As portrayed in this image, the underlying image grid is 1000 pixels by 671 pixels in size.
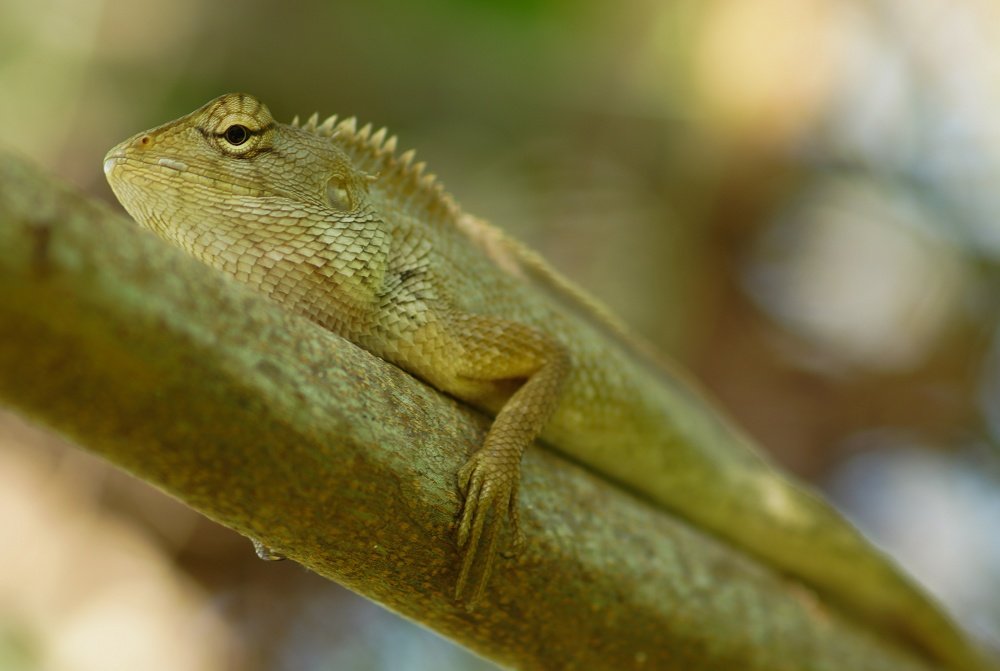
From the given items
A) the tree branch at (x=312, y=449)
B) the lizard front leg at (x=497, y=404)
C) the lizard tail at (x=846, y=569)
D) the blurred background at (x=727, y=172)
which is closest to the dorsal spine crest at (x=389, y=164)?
the lizard front leg at (x=497, y=404)

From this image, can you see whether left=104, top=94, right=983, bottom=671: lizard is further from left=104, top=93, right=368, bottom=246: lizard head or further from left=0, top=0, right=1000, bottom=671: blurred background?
left=0, top=0, right=1000, bottom=671: blurred background

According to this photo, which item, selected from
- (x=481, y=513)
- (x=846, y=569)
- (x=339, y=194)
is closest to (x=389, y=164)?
(x=339, y=194)

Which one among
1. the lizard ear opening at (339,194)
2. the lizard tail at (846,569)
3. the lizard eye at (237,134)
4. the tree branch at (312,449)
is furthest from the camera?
the lizard tail at (846,569)

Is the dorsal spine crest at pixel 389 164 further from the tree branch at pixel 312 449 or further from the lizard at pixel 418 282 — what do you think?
the tree branch at pixel 312 449

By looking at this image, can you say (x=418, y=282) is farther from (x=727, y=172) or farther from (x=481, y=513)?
(x=727, y=172)

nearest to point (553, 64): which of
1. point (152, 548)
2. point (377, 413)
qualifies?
point (152, 548)

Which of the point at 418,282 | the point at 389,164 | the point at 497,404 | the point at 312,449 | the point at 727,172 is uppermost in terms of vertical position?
the point at 727,172

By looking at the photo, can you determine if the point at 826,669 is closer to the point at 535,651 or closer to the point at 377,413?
the point at 535,651

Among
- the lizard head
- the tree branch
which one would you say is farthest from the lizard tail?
the lizard head
